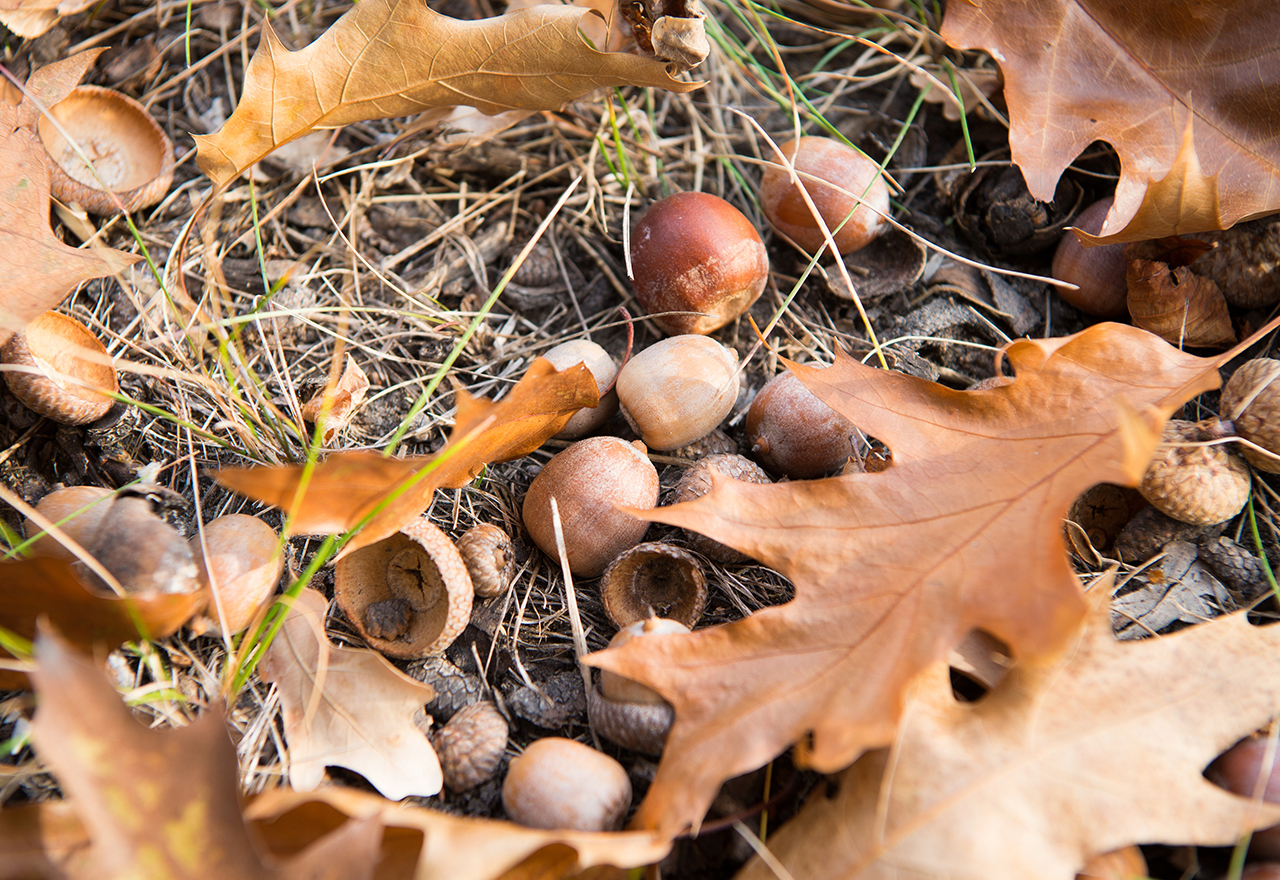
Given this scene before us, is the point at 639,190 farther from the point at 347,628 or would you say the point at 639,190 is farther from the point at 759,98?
the point at 347,628

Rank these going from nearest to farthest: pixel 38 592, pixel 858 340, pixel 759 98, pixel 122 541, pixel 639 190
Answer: pixel 38 592, pixel 122 541, pixel 858 340, pixel 639 190, pixel 759 98

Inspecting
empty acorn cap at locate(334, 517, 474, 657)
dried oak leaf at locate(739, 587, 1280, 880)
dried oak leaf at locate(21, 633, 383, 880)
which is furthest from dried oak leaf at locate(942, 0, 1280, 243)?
dried oak leaf at locate(21, 633, 383, 880)

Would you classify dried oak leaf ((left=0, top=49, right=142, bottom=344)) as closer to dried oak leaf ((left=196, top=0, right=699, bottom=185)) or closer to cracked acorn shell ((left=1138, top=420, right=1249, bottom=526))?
dried oak leaf ((left=196, top=0, right=699, bottom=185))

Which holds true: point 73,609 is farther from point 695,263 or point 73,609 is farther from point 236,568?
point 695,263

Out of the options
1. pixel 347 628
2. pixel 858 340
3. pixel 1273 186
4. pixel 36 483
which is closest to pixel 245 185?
pixel 36 483

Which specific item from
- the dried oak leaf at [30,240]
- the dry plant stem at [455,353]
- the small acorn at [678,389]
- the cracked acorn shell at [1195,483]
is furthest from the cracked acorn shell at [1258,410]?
the dried oak leaf at [30,240]


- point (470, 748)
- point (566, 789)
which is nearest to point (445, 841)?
point (566, 789)
